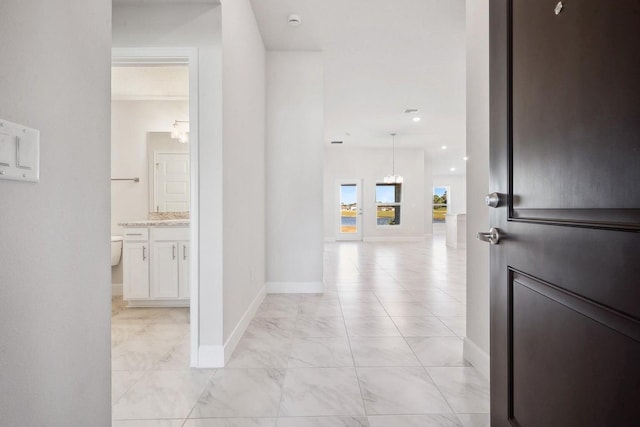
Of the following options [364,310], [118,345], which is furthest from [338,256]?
[118,345]

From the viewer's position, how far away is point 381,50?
4.12m

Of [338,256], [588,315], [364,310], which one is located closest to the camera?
[588,315]

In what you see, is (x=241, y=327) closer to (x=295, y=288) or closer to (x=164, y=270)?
(x=164, y=270)

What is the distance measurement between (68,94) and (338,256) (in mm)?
6936

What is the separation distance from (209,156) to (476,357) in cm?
223

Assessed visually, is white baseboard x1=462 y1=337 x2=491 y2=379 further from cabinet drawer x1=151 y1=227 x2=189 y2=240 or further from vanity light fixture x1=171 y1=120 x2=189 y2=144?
vanity light fixture x1=171 y1=120 x2=189 y2=144

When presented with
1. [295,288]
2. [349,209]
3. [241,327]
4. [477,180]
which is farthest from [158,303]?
[349,209]

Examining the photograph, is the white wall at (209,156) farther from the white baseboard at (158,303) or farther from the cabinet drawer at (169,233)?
the white baseboard at (158,303)

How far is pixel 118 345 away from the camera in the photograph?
2592 millimetres

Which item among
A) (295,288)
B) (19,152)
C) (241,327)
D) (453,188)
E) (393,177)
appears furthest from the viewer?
(453,188)

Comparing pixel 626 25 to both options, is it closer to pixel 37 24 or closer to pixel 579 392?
pixel 579 392

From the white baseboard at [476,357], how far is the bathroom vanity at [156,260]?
2.71 metres

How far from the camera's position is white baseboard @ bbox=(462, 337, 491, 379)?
201cm

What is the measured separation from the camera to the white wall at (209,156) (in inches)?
86.5
